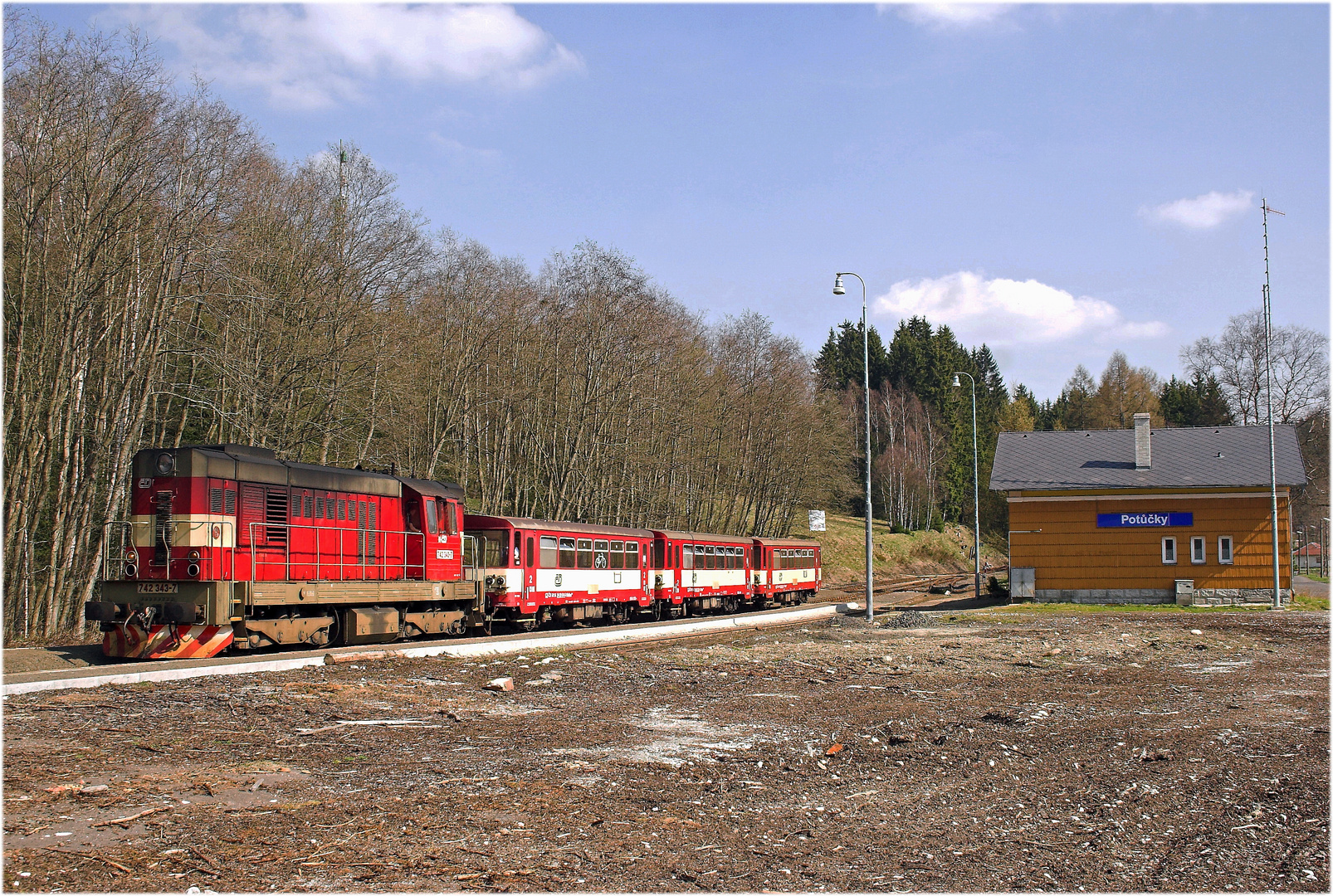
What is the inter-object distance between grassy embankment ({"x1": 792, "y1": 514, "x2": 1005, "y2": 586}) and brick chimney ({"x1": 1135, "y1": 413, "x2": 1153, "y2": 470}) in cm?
2186

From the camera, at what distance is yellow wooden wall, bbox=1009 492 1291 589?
32.4 meters

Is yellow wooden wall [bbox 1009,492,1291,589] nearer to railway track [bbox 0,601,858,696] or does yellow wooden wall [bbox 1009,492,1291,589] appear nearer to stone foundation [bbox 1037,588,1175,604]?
stone foundation [bbox 1037,588,1175,604]

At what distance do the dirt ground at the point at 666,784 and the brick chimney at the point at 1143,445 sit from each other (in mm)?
21306

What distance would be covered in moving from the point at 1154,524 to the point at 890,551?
104 feet

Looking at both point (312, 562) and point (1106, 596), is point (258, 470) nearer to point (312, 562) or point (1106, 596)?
point (312, 562)

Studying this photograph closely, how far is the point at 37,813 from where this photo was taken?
21.2 ft

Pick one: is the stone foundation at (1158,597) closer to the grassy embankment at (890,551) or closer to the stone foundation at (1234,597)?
the stone foundation at (1234,597)

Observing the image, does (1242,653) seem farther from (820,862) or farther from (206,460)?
(206,460)

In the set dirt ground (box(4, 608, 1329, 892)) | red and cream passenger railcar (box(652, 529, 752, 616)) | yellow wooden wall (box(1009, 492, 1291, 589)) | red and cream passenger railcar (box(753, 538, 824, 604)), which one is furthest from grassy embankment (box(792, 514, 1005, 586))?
dirt ground (box(4, 608, 1329, 892))

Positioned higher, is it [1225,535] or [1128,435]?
[1128,435]

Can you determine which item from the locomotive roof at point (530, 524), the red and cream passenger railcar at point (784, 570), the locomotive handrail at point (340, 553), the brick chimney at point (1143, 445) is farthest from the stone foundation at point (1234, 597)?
the locomotive handrail at point (340, 553)

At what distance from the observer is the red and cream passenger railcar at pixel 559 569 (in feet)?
74.7

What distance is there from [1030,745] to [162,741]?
8.43m

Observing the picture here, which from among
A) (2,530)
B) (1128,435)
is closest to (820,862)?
(2,530)
